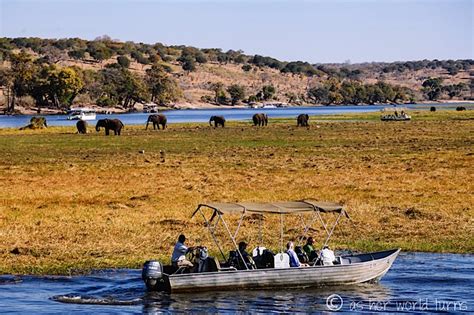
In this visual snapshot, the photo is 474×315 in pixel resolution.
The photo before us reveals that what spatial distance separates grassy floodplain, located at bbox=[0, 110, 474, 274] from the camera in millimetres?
26094

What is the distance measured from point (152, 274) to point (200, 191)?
15.6 m

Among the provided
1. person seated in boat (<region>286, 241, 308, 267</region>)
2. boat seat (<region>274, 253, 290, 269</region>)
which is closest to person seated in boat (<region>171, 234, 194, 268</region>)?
boat seat (<region>274, 253, 290, 269</region>)

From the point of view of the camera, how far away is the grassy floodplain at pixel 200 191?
26.1 m

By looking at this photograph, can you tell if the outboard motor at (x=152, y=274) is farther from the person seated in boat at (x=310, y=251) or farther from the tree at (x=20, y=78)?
the tree at (x=20, y=78)

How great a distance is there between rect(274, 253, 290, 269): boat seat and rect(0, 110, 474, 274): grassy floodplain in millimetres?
4297

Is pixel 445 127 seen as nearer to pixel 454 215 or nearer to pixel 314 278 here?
pixel 454 215

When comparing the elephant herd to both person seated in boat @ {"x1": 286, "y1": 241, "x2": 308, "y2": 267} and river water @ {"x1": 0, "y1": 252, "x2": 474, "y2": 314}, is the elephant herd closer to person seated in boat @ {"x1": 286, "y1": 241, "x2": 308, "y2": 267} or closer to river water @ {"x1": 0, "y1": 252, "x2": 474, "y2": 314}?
river water @ {"x1": 0, "y1": 252, "x2": 474, "y2": 314}

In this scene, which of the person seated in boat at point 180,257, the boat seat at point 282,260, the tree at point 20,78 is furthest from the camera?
the tree at point 20,78

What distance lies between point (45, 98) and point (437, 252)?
15068cm

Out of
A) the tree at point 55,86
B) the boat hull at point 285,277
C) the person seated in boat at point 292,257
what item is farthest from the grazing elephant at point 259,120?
the tree at point 55,86

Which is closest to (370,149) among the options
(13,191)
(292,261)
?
(13,191)

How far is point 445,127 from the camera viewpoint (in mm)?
81125

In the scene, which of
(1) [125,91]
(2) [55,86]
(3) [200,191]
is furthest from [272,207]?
(1) [125,91]

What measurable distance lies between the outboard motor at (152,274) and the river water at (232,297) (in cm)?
24
